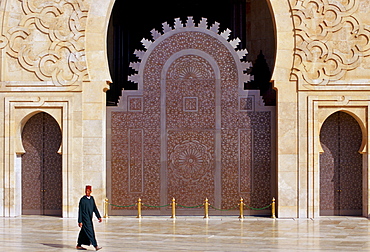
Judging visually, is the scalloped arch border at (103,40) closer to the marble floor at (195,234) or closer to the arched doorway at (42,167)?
the arched doorway at (42,167)

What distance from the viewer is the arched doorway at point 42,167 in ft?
45.9

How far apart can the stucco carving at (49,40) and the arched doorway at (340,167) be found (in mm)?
5502

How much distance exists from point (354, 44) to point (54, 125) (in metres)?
6.75

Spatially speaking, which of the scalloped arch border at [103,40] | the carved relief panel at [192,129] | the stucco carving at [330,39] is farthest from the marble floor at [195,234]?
the stucco carving at [330,39]

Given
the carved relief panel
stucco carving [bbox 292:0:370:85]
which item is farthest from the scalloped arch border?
the carved relief panel

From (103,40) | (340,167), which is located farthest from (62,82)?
(340,167)

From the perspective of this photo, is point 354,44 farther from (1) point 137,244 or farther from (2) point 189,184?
(1) point 137,244

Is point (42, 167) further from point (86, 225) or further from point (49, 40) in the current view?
point (86, 225)

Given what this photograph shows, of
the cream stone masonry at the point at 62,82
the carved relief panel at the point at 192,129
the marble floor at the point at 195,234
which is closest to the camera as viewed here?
the marble floor at the point at 195,234

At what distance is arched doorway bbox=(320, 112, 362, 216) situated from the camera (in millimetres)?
13703

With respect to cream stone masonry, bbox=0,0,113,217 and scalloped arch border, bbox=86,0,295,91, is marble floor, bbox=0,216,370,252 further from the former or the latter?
scalloped arch border, bbox=86,0,295,91

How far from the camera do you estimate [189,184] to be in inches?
547

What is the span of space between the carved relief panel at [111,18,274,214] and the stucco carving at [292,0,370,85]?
1332 millimetres

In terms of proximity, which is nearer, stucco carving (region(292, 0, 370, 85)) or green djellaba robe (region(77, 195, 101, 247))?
green djellaba robe (region(77, 195, 101, 247))
